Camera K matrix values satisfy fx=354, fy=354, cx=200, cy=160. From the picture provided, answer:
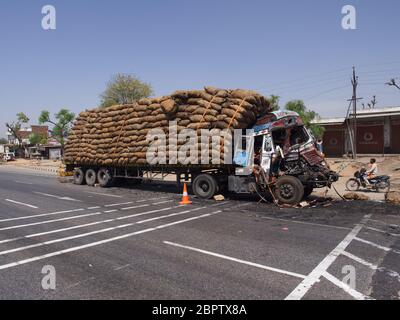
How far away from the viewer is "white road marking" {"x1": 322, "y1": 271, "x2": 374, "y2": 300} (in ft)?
14.8

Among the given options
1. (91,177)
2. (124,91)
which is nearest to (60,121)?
(124,91)

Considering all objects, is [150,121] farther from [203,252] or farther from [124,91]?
[124,91]

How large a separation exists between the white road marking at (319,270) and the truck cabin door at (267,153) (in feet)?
15.7

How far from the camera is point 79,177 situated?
66.0ft

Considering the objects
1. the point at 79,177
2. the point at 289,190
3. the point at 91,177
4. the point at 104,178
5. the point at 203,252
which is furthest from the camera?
the point at 79,177

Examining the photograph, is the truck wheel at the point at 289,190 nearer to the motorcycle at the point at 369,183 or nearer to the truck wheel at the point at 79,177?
the motorcycle at the point at 369,183

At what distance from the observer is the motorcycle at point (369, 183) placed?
14.9m

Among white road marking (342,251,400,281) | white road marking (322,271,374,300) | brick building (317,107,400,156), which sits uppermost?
brick building (317,107,400,156)

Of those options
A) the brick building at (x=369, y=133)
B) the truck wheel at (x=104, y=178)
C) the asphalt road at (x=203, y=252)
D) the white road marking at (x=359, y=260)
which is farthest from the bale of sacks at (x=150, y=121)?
the brick building at (x=369, y=133)

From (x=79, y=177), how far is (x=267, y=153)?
11937 mm

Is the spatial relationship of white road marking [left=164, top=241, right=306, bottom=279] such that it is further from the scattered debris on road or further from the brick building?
the brick building

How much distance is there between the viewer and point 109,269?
5.71m

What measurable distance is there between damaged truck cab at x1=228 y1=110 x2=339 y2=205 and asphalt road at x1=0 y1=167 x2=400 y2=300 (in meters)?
0.95

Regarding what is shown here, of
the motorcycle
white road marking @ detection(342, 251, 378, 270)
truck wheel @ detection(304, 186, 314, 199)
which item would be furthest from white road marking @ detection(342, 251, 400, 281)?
the motorcycle
